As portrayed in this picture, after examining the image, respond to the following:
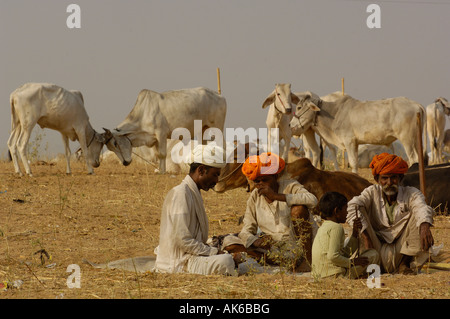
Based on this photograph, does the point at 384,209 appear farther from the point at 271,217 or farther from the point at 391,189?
the point at 271,217

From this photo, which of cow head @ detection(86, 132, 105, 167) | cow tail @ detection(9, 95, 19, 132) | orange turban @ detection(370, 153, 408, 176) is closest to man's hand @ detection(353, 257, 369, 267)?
orange turban @ detection(370, 153, 408, 176)

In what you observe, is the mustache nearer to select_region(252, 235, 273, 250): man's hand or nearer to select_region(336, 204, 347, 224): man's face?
select_region(336, 204, 347, 224): man's face

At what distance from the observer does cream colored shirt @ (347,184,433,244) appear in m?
5.66

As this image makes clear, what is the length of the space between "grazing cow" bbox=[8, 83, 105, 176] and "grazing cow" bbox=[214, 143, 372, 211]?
5.91 m

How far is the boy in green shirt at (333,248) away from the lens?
17.3 ft

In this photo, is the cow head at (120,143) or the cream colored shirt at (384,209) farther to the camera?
the cow head at (120,143)

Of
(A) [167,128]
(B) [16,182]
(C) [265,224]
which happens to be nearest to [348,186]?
(C) [265,224]

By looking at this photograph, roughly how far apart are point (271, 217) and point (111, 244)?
2.12 m

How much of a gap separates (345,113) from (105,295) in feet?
32.6

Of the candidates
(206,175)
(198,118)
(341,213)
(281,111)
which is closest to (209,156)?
(206,175)

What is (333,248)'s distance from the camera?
17.3ft

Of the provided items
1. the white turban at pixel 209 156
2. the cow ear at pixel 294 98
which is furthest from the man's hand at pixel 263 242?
the cow ear at pixel 294 98

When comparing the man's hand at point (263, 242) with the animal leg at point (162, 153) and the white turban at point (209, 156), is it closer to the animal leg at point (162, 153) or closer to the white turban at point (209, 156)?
the white turban at point (209, 156)

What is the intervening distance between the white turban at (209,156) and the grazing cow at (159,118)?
397 inches
